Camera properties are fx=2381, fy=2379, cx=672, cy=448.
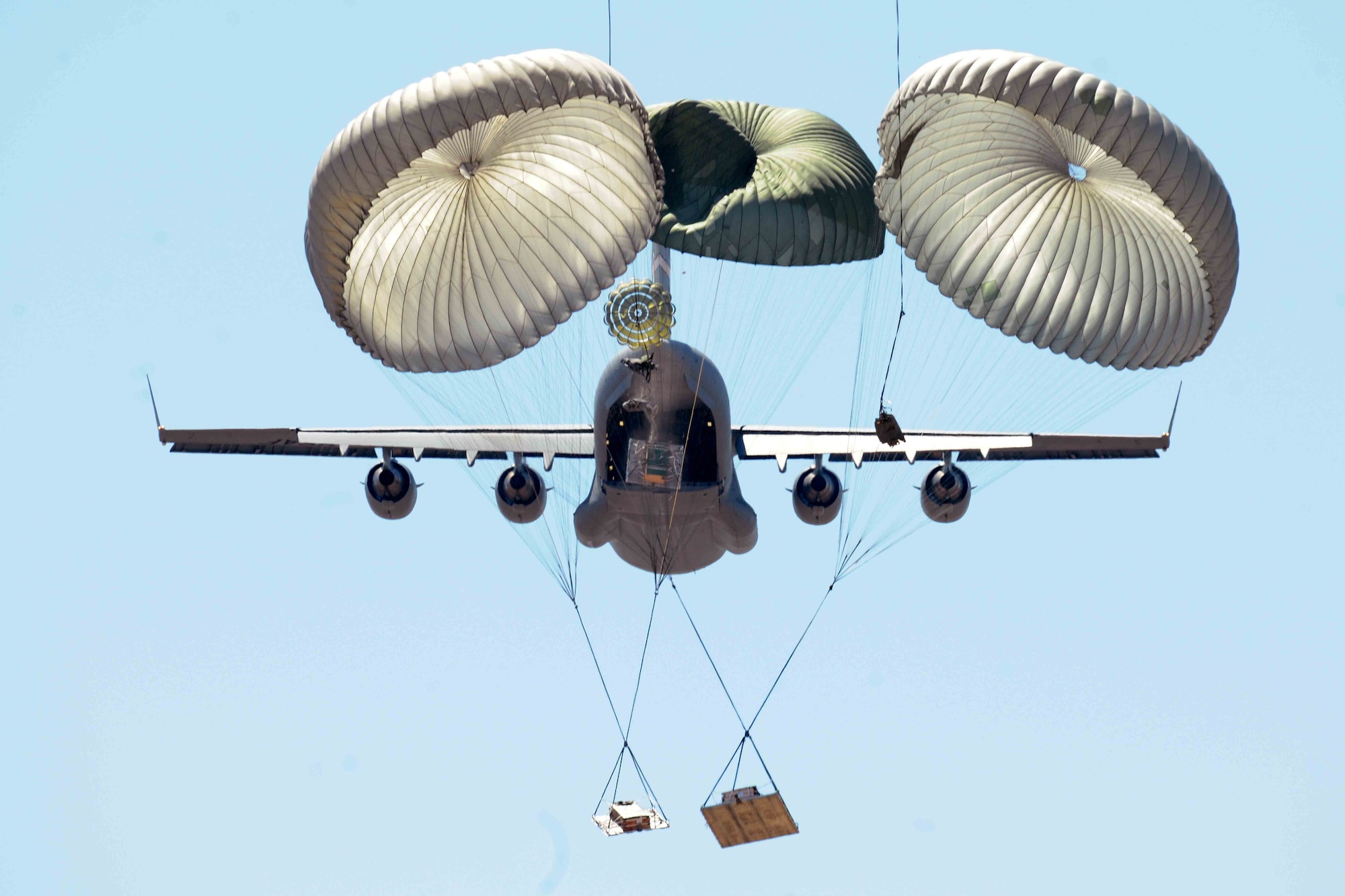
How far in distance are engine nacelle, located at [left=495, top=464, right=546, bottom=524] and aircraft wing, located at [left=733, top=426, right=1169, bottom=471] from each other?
4490 millimetres

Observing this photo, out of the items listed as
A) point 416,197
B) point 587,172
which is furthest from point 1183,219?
point 416,197

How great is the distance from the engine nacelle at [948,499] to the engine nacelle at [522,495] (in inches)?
322

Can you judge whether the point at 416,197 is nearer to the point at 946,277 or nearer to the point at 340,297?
the point at 340,297

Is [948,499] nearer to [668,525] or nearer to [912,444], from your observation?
[912,444]

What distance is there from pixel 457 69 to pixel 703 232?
6051 mm

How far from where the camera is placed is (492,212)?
41.3 meters

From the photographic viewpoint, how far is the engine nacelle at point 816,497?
49.7 m

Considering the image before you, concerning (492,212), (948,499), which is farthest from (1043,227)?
(948,499)

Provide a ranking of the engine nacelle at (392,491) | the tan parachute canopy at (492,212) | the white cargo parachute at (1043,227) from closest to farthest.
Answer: the white cargo parachute at (1043,227)
the tan parachute canopy at (492,212)
the engine nacelle at (392,491)

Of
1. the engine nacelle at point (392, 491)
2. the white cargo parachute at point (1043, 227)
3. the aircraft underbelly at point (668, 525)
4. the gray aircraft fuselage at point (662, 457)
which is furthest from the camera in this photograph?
the engine nacelle at point (392, 491)

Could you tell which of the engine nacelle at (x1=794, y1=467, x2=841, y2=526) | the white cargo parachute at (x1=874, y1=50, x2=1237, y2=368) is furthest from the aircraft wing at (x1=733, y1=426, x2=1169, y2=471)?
the white cargo parachute at (x1=874, y1=50, x2=1237, y2=368)

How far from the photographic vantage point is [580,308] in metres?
40.9

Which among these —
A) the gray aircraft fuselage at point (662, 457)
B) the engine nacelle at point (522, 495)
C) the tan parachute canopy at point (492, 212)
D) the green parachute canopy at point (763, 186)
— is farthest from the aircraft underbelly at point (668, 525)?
the tan parachute canopy at point (492, 212)

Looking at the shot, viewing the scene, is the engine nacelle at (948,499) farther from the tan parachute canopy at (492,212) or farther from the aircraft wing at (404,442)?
the tan parachute canopy at (492,212)
